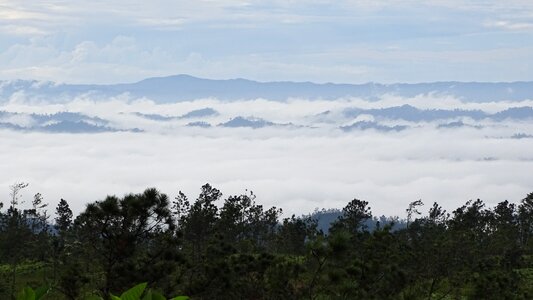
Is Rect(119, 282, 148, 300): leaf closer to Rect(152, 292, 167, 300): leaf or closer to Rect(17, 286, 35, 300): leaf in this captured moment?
Rect(152, 292, 167, 300): leaf

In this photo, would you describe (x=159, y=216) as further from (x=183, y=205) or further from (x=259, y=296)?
(x=183, y=205)

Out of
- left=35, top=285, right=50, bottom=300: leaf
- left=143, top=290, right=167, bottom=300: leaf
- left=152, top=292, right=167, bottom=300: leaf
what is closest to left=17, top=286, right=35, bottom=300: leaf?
left=35, top=285, right=50, bottom=300: leaf

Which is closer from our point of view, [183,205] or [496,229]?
[183,205]

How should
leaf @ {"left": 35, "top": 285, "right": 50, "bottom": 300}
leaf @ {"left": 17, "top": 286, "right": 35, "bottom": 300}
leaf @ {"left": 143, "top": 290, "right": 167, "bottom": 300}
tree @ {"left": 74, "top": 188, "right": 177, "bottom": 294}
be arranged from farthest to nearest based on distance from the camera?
tree @ {"left": 74, "top": 188, "right": 177, "bottom": 294} → leaf @ {"left": 35, "top": 285, "right": 50, "bottom": 300} → leaf @ {"left": 17, "top": 286, "right": 35, "bottom": 300} → leaf @ {"left": 143, "top": 290, "right": 167, "bottom": 300}

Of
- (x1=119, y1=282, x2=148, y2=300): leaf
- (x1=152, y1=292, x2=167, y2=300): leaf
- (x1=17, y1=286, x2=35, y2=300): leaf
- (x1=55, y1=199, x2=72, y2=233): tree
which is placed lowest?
(x1=152, y1=292, x2=167, y2=300): leaf

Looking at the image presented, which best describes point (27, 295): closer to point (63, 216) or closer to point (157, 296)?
point (157, 296)

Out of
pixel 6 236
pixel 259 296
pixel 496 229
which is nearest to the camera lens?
pixel 259 296

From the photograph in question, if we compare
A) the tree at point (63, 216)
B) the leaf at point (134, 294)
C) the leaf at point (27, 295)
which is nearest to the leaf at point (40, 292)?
the leaf at point (27, 295)

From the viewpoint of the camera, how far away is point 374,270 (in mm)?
28406

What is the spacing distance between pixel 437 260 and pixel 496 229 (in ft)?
199

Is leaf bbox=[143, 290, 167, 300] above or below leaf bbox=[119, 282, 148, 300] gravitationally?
below

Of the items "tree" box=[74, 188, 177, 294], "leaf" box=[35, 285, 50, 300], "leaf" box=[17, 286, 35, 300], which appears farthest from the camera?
"tree" box=[74, 188, 177, 294]

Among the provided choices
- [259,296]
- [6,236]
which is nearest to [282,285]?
[259,296]

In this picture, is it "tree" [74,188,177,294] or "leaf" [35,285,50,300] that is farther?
"tree" [74,188,177,294]
